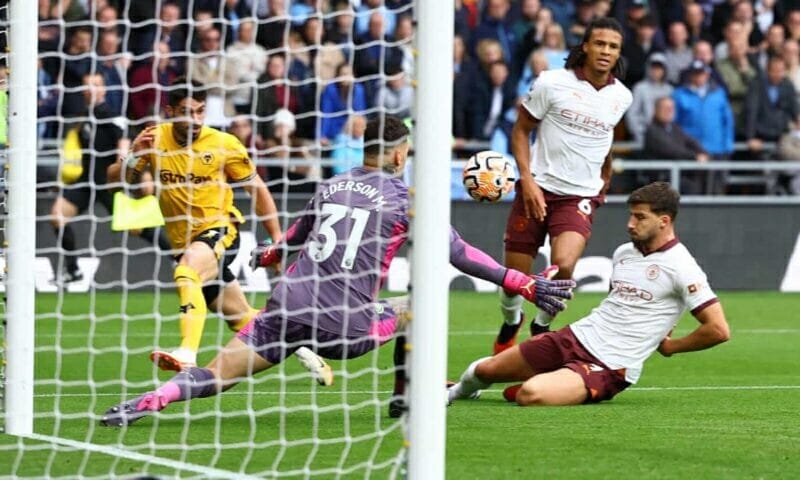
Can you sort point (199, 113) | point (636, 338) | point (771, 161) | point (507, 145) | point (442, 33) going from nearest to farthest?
point (442, 33), point (636, 338), point (199, 113), point (507, 145), point (771, 161)

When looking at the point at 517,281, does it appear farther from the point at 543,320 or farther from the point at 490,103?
the point at 490,103

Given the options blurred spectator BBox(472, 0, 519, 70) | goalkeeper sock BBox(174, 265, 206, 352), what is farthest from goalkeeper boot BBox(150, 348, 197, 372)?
blurred spectator BBox(472, 0, 519, 70)

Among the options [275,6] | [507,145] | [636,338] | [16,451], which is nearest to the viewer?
[16,451]

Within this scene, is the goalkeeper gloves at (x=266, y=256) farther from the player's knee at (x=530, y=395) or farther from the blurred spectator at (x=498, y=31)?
the blurred spectator at (x=498, y=31)

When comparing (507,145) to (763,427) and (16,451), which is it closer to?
(763,427)

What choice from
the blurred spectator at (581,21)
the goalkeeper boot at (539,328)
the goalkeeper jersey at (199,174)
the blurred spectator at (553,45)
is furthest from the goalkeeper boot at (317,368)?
the blurred spectator at (581,21)

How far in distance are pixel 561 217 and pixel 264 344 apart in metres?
2.73

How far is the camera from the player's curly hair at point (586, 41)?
918 cm

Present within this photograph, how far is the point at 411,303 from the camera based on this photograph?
5.53 meters

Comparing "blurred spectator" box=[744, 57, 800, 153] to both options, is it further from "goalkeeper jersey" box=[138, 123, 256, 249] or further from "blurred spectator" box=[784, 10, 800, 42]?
"goalkeeper jersey" box=[138, 123, 256, 249]

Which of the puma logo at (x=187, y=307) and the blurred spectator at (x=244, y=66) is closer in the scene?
the puma logo at (x=187, y=307)

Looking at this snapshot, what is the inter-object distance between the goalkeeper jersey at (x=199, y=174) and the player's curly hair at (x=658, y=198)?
258 cm

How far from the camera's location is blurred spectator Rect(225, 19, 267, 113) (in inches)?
562

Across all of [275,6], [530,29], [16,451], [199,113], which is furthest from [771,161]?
[16,451]
